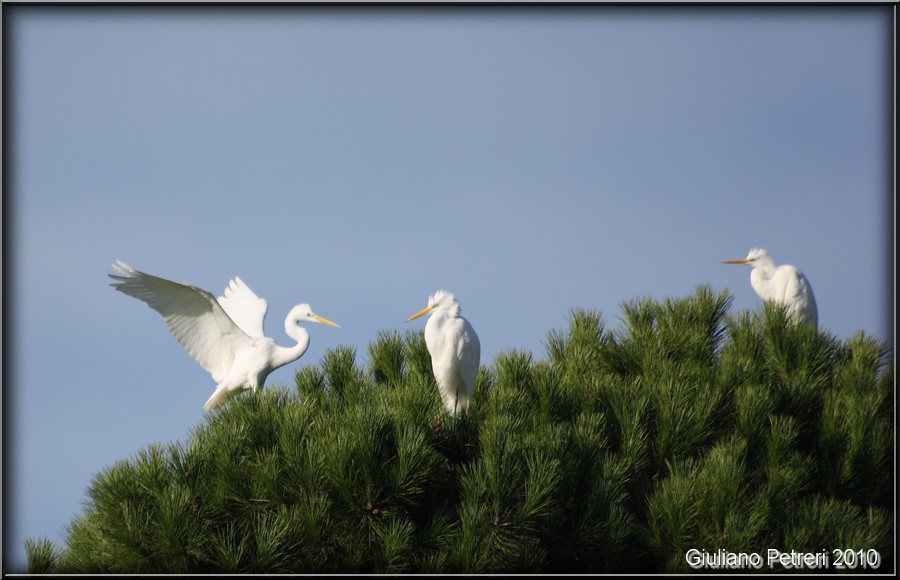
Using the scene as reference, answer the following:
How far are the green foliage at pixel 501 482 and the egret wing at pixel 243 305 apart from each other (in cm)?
162

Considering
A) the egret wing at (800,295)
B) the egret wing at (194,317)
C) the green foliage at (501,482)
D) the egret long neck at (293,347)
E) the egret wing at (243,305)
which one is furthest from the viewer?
the egret wing at (800,295)

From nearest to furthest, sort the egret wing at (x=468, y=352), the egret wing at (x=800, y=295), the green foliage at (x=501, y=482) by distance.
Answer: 1. the green foliage at (x=501, y=482)
2. the egret wing at (x=468, y=352)
3. the egret wing at (x=800, y=295)

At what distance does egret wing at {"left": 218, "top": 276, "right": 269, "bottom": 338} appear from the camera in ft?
31.3

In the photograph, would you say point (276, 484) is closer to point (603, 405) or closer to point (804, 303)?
point (603, 405)

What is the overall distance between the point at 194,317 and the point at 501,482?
11.0ft

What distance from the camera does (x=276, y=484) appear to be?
6465 mm

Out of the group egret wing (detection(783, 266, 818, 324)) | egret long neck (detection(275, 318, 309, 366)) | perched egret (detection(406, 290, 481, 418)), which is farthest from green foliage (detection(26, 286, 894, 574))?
egret wing (detection(783, 266, 818, 324))

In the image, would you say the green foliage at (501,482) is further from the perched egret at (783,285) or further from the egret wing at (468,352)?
the perched egret at (783,285)

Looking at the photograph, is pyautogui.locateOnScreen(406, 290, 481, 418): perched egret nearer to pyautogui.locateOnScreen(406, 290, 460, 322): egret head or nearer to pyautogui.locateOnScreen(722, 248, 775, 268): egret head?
pyautogui.locateOnScreen(406, 290, 460, 322): egret head

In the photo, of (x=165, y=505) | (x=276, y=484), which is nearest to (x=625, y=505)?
(x=276, y=484)

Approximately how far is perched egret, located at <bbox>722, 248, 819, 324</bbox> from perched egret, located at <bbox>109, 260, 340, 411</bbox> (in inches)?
176

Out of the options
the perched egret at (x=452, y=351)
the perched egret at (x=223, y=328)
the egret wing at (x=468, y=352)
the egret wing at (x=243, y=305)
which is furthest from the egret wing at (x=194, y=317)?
the egret wing at (x=468, y=352)

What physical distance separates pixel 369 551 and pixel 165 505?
118cm

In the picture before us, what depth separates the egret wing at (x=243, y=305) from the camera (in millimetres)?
9547
